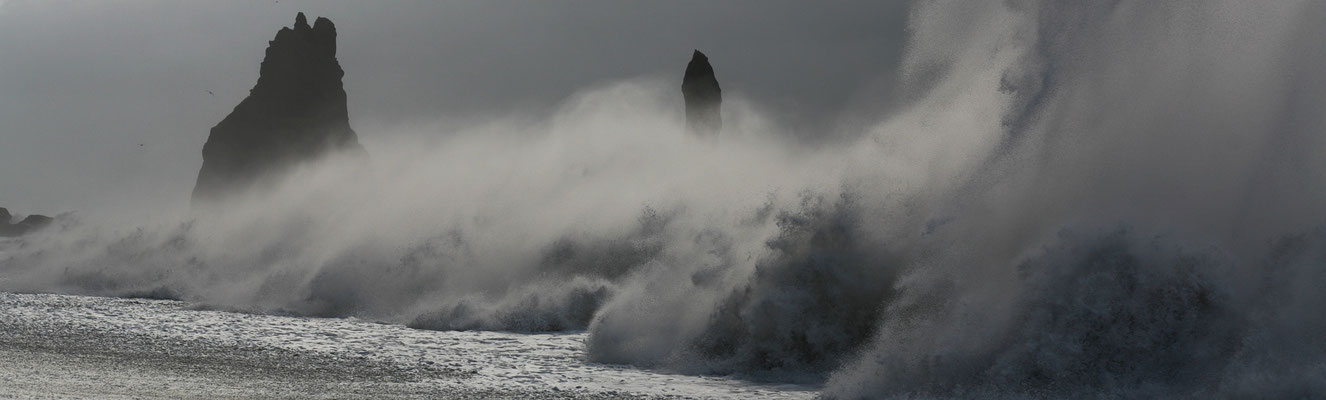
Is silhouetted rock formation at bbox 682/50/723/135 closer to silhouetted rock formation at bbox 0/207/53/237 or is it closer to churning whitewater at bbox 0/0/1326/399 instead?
churning whitewater at bbox 0/0/1326/399

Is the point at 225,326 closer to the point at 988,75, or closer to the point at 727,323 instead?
the point at 727,323

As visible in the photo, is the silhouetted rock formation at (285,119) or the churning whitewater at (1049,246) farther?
the silhouetted rock formation at (285,119)

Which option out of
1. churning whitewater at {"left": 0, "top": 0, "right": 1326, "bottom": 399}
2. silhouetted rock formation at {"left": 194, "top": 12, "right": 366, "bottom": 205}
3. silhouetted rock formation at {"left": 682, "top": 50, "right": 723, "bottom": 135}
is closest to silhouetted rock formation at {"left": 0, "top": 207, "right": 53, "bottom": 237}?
silhouetted rock formation at {"left": 194, "top": 12, "right": 366, "bottom": 205}

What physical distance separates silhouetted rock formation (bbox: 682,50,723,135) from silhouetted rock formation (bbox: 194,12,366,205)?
18280mm

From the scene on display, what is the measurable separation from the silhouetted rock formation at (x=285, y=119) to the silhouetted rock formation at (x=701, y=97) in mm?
18280

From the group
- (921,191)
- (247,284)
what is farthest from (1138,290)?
(247,284)

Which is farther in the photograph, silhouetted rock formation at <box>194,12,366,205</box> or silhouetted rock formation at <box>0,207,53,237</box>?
silhouetted rock formation at <box>0,207,53,237</box>

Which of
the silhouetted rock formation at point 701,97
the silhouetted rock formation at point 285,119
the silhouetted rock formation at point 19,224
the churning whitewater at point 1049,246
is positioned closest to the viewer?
the churning whitewater at point 1049,246

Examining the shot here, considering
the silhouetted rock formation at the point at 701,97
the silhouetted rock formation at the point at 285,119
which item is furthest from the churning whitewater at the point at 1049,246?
the silhouetted rock formation at the point at 285,119

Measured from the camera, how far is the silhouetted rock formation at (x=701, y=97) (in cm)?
5178

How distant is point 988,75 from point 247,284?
20.1 metres

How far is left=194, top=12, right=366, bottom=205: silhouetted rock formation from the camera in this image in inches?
2458

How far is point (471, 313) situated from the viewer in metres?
23.7

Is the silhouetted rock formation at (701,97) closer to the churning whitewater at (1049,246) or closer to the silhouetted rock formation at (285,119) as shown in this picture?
the silhouetted rock formation at (285,119)
